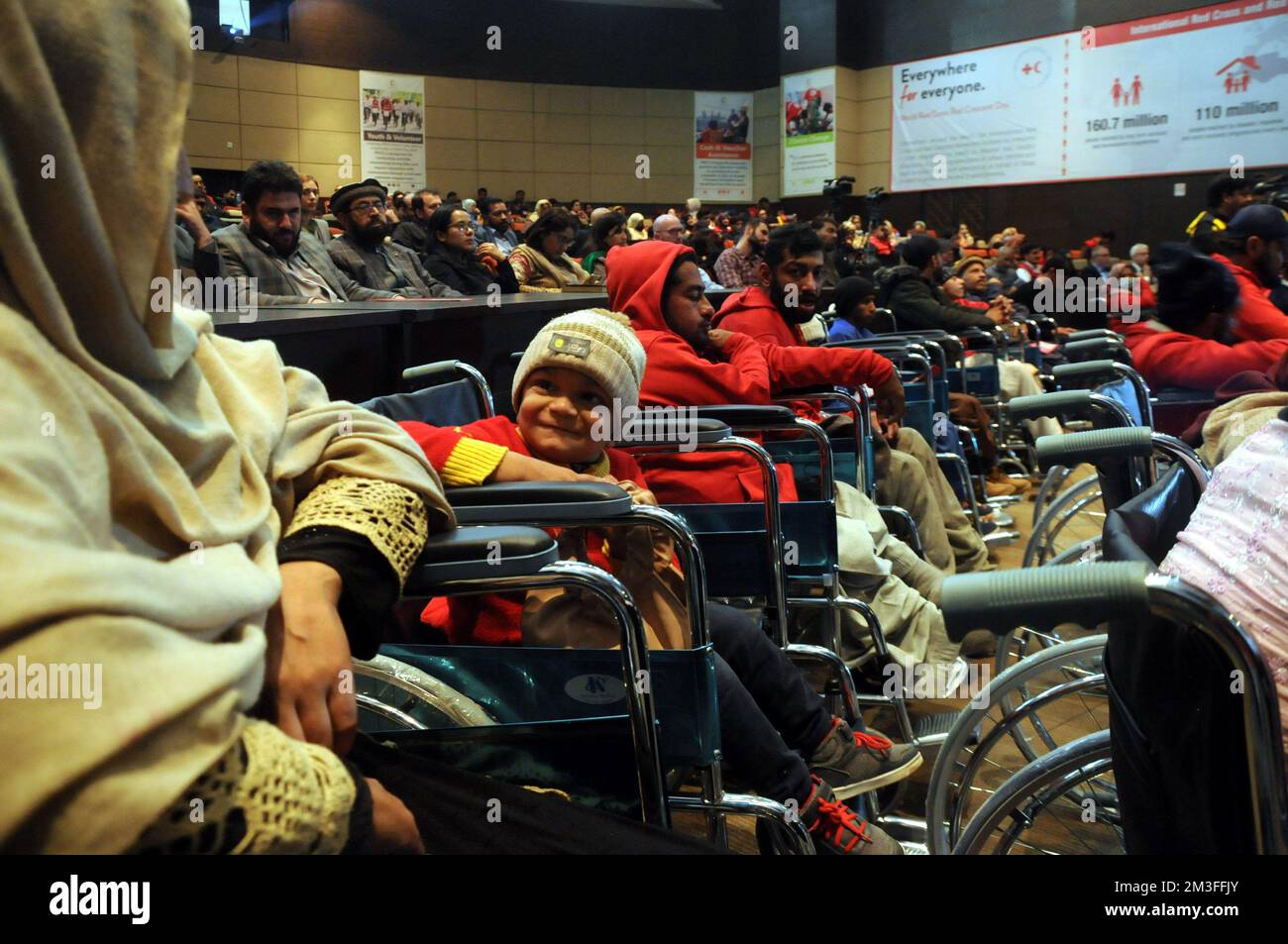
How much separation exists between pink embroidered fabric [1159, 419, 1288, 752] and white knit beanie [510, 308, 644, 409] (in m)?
0.93

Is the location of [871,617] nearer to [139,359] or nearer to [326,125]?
[139,359]

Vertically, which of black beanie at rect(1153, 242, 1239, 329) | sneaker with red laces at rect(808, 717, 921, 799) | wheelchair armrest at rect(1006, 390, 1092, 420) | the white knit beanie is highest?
black beanie at rect(1153, 242, 1239, 329)

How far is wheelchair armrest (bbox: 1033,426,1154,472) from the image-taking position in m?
1.35

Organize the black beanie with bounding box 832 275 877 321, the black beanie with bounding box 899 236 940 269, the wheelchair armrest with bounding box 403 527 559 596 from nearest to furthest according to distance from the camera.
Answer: the wheelchair armrest with bounding box 403 527 559 596 → the black beanie with bounding box 832 275 877 321 → the black beanie with bounding box 899 236 940 269

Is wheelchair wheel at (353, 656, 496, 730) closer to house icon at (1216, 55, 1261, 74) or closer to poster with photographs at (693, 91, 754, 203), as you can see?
house icon at (1216, 55, 1261, 74)

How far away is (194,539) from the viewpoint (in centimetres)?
70

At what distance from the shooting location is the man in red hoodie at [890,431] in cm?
311

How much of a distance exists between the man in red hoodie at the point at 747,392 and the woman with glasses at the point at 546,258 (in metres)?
3.24

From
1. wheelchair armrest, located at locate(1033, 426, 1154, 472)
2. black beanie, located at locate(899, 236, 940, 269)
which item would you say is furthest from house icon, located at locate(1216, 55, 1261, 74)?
wheelchair armrest, located at locate(1033, 426, 1154, 472)

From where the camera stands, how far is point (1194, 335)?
3.11 meters

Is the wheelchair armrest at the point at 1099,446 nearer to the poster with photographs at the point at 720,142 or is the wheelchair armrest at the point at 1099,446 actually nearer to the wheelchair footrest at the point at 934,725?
the wheelchair footrest at the point at 934,725

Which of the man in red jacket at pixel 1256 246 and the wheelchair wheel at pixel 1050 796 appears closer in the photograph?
the wheelchair wheel at pixel 1050 796

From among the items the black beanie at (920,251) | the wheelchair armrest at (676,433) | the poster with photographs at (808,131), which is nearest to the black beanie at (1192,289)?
the wheelchair armrest at (676,433)
